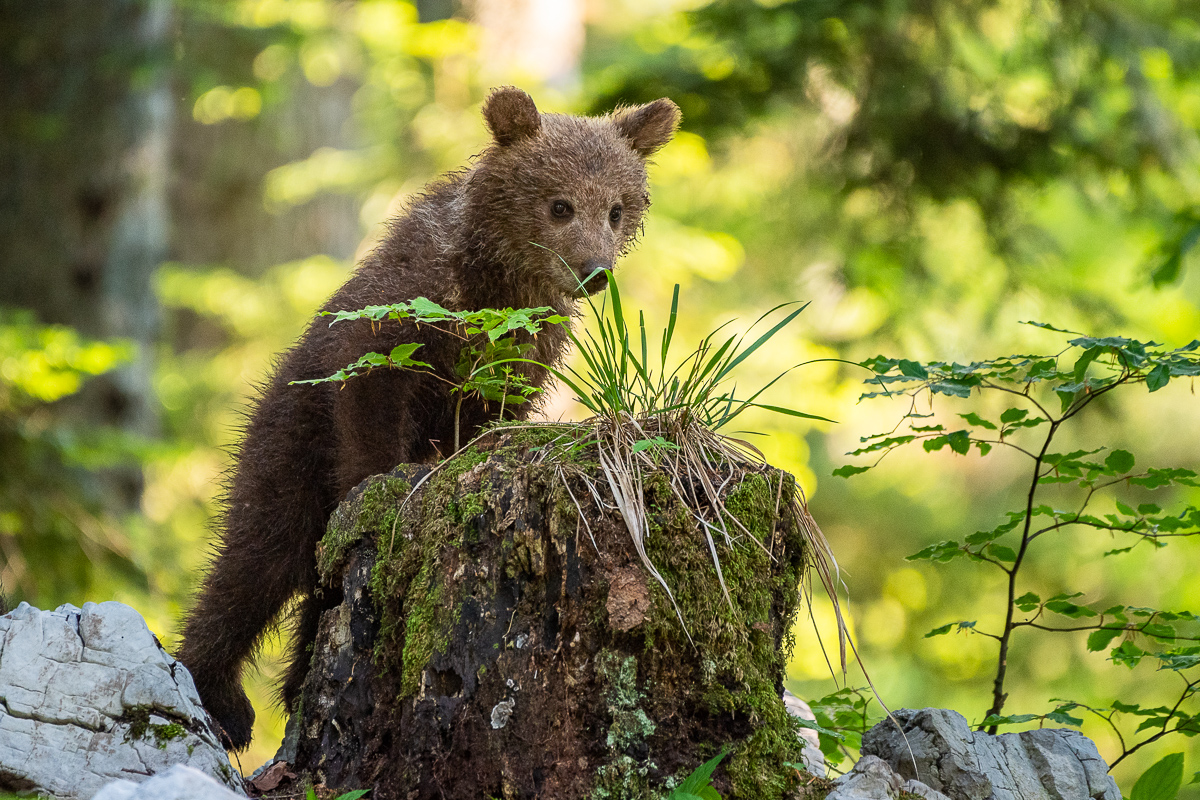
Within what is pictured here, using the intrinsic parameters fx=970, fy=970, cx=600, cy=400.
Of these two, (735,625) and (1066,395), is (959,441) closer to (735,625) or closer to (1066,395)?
(1066,395)

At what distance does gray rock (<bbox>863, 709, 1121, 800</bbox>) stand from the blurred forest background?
0.60 meters

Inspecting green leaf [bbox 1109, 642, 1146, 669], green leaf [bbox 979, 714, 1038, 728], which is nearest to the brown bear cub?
green leaf [bbox 979, 714, 1038, 728]

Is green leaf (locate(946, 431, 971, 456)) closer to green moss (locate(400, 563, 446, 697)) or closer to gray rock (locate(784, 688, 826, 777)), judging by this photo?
gray rock (locate(784, 688, 826, 777))

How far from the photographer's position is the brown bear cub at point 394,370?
3.59 metres

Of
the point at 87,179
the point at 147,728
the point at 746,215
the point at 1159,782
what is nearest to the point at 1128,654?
the point at 1159,782

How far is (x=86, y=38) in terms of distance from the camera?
28.8 feet

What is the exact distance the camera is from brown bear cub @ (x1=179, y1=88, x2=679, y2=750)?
3.59m

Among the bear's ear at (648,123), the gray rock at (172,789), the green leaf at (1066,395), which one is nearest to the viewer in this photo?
the gray rock at (172,789)

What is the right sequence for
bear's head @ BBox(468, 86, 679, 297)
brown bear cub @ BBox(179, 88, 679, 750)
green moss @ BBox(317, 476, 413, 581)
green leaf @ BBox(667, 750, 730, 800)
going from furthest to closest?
bear's head @ BBox(468, 86, 679, 297), brown bear cub @ BBox(179, 88, 679, 750), green moss @ BBox(317, 476, 413, 581), green leaf @ BBox(667, 750, 730, 800)

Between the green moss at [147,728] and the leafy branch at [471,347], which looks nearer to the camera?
the green moss at [147,728]

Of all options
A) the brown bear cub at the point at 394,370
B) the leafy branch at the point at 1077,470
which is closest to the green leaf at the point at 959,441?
the leafy branch at the point at 1077,470

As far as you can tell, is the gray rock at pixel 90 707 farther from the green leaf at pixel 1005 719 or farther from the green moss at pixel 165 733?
the green leaf at pixel 1005 719

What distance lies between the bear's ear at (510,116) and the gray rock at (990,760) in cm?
275

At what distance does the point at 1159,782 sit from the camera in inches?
100
